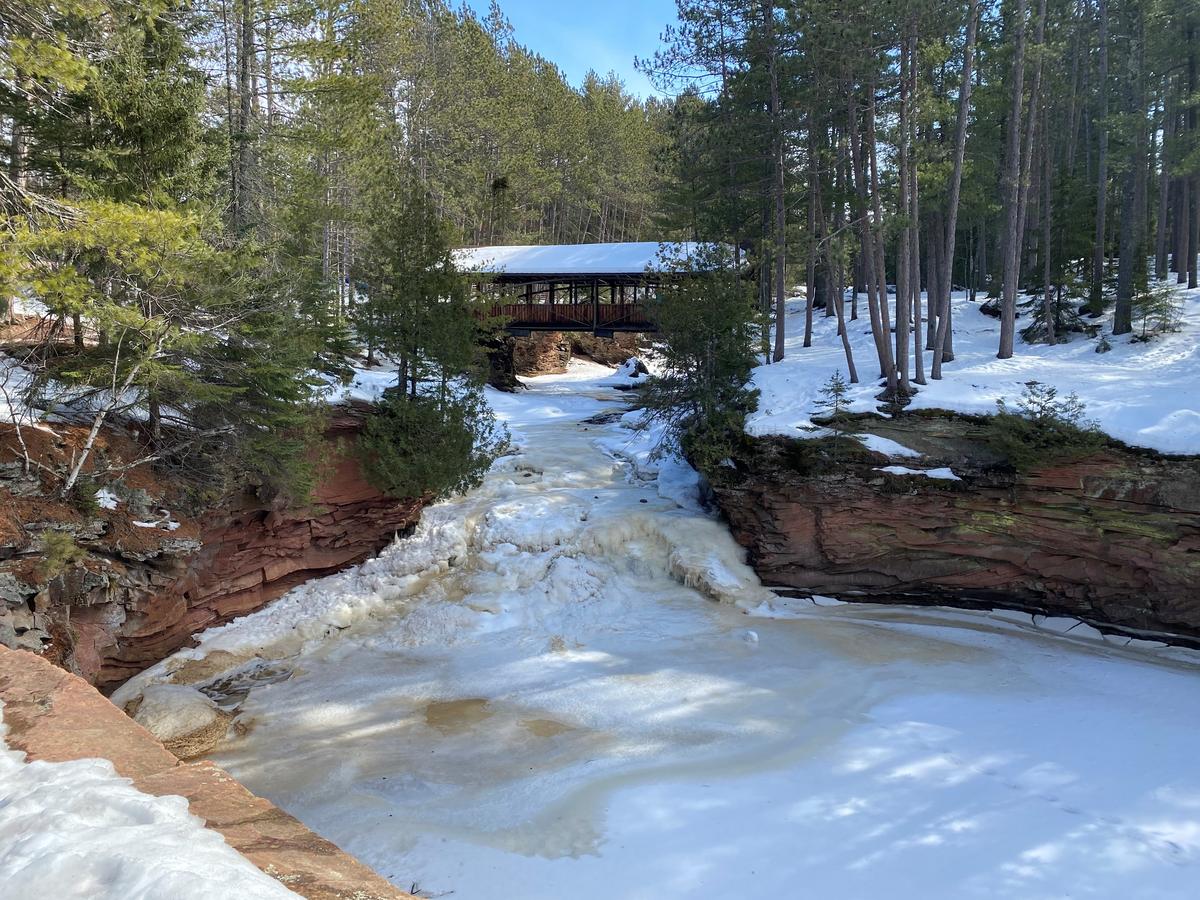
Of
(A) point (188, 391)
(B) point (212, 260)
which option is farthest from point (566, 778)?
(B) point (212, 260)

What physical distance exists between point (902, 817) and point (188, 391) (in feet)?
34.6

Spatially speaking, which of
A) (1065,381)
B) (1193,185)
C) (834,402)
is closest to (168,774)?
(834,402)

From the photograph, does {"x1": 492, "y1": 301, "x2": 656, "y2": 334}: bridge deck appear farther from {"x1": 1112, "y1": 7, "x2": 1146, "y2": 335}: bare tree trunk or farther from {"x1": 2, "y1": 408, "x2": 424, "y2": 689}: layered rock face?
{"x1": 1112, "y1": 7, "x2": 1146, "y2": 335}: bare tree trunk

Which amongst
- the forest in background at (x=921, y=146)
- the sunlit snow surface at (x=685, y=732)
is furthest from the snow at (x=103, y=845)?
the forest in background at (x=921, y=146)

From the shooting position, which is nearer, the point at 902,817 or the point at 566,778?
the point at 902,817

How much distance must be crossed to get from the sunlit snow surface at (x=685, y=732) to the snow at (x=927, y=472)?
2618mm

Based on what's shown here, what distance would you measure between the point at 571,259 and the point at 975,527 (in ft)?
60.1

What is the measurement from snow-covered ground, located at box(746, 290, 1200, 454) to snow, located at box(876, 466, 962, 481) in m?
1.69

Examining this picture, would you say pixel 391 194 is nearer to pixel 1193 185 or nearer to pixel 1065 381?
pixel 1065 381

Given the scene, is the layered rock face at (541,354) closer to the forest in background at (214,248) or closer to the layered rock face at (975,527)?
the forest in background at (214,248)

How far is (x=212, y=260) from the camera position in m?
9.20

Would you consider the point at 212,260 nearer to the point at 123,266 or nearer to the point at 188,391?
the point at 123,266

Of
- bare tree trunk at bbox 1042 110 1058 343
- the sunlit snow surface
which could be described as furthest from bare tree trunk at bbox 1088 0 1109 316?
the sunlit snow surface

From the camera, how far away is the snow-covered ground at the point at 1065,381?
12.1 meters
